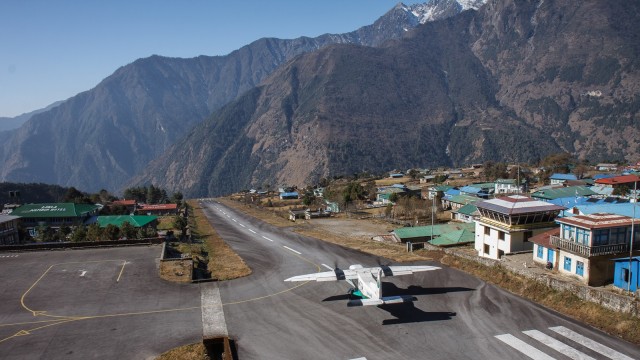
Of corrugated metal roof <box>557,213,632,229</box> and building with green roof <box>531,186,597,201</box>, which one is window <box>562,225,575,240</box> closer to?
corrugated metal roof <box>557,213,632,229</box>

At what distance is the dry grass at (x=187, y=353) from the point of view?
2673 centimetres

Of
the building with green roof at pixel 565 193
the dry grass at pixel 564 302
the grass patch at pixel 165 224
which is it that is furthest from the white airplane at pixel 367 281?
the building with green roof at pixel 565 193

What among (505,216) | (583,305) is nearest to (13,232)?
(505,216)

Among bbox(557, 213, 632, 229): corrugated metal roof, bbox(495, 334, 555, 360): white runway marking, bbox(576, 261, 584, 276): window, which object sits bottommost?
bbox(495, 334, 555, 360): white runway marking

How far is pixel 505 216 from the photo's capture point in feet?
156

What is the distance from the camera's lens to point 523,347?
2738 cm

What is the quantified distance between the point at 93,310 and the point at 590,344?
35.8 m

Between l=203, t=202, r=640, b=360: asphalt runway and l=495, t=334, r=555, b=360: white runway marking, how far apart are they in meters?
0.06

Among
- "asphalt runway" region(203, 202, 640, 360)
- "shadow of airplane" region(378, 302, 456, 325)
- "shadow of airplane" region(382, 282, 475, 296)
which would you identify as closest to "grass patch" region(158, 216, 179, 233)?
"asphalt runway" region(203, 202, 640, 360)

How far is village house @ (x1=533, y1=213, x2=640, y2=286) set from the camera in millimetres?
35500

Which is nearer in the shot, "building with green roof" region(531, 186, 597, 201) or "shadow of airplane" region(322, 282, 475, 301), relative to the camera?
"shadow of airplane" region(322, 282, 475, 301)

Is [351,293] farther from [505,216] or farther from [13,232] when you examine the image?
[13,232]

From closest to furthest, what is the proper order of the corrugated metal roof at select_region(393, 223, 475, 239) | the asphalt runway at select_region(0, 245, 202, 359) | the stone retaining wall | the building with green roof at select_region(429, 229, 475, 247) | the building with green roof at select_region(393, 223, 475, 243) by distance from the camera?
1. the asphalt runway at select_region(0, 245, 202, 359)
2. the stone retaining wall
3. the building with green roof at select_region(429, 229, 475, 247)
4. the building with green roof at select_region(393, 223, 475, 243)
5. the corrugated metal roof at select_region(393, 223, 475, 239)

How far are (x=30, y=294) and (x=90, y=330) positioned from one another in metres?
12.4
